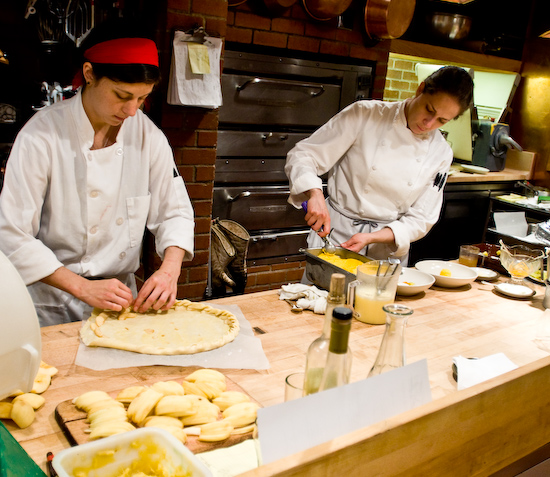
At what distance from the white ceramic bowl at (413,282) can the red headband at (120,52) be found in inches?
49.7

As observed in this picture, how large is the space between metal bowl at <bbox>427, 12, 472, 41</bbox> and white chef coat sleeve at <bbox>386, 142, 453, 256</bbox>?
2.43 metres

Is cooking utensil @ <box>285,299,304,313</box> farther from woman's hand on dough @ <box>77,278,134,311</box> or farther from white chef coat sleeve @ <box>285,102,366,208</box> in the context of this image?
white chef coat sleeve @ <box>285,102,366,208</box>

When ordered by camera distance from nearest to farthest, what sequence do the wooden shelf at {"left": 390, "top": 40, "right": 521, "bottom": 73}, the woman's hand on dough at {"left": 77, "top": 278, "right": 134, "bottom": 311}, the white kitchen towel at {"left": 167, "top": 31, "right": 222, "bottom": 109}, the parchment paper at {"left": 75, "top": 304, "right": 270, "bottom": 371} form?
the parchment paper at {"left": 75, "top": 304, "right": 270, "bottom": 371} → the woman's hand on dough at {"left": 77, "top": 278, "right": 134, "bottom": 311} → the white kitchen towel at {"left": 167, "top": 31, "right": 222, "bottom": 109} → the wooden shelf at {"left": 390, "top": 40, "right": 521, "bottom": 73}

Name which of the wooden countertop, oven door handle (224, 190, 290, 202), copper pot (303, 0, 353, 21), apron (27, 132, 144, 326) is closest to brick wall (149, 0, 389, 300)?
copper pot (303, 0, 353, 21)

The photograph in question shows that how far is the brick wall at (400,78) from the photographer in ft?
16.3

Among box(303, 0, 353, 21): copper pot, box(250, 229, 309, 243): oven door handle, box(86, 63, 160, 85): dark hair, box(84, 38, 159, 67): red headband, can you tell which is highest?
box(303, 0, 353, 21): copper pot

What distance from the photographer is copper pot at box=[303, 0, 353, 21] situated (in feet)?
12.2

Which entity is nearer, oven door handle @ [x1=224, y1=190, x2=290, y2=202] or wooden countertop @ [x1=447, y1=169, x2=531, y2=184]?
oven door handle @ [x1=224, y1=190, x2=290, y2=202]

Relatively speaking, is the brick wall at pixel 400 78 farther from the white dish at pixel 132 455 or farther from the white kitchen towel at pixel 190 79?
the white dish at pixel 132 455

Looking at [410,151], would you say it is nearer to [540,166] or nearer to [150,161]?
[150,161]

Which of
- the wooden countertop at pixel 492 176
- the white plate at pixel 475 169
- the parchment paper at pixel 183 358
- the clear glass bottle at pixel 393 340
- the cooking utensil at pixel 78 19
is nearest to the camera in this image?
the clear glass bottle at pixel 393 340

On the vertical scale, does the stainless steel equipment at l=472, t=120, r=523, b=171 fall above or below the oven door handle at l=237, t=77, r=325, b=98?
below

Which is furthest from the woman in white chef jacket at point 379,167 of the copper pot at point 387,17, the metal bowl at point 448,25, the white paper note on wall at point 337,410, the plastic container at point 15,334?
the metal bowl at point 448,25

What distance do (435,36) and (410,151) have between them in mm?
2608
